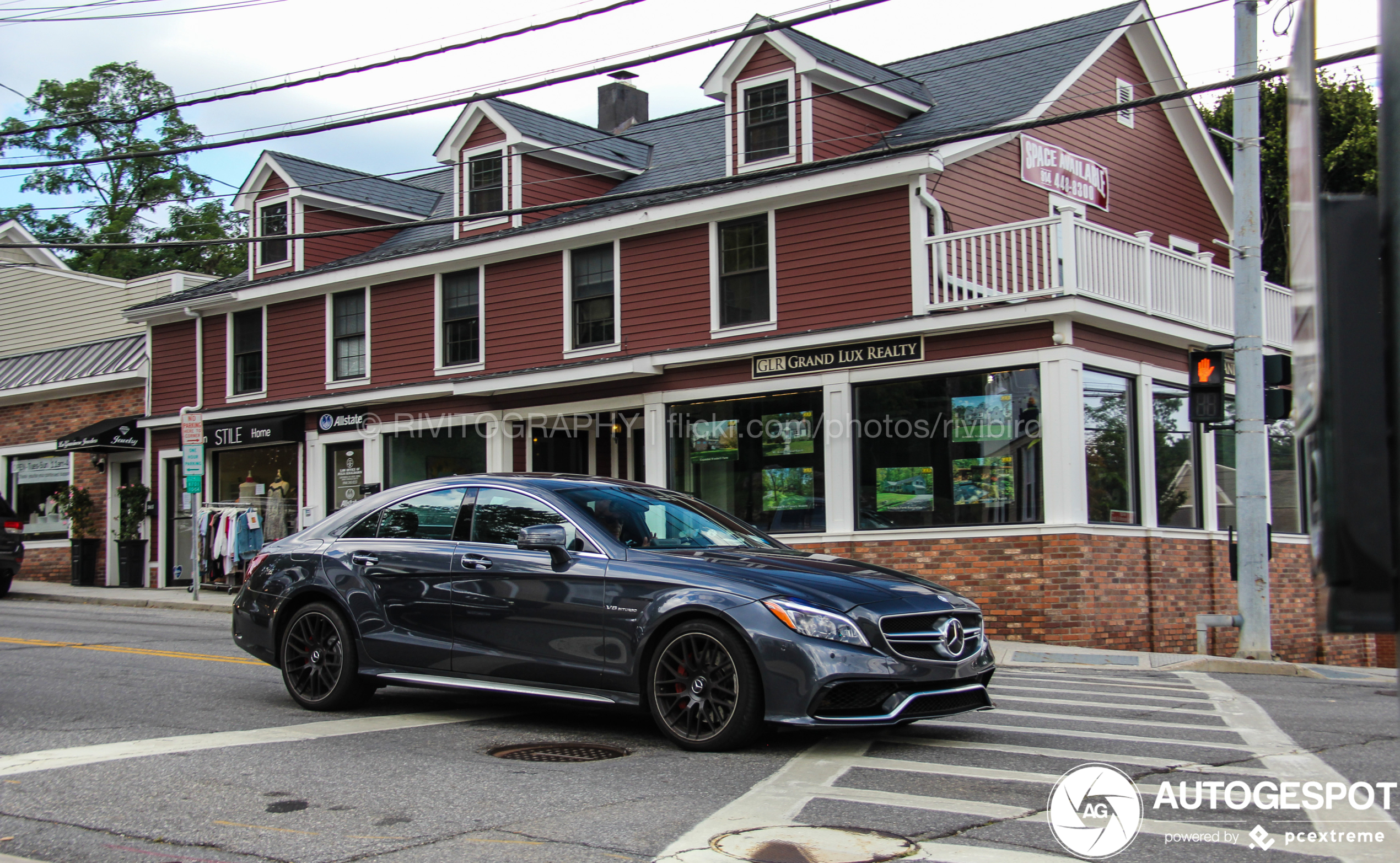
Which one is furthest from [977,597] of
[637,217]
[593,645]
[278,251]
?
[278,251]

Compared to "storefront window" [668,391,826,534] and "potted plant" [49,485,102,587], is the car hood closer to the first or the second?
"storefront window" [668,391,826,534]

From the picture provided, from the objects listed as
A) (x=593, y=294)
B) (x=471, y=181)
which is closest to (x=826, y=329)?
(x=593, y=294)

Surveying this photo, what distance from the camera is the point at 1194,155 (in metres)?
23.8

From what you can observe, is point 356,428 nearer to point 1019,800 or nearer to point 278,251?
point 278,251

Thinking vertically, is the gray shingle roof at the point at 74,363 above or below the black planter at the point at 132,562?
above

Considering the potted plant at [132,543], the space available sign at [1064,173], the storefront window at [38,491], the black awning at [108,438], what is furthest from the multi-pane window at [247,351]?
the space available sign at [1064,173]

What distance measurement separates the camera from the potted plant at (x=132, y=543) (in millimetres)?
25938

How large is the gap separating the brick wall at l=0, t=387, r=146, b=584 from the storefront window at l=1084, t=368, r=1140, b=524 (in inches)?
787

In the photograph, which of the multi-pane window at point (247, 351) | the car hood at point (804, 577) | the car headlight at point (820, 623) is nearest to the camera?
Result: the car headlight at point (820, 623)

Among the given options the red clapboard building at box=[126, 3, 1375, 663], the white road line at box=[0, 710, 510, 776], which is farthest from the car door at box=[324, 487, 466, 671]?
the red clapboard building at box=[126, 3, 1375, 663]

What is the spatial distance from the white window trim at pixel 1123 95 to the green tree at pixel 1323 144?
5584 mm

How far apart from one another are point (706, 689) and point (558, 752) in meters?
0.89

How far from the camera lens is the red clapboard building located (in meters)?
16.3

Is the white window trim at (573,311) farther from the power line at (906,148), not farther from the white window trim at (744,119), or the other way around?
the white window trim at (744,119)
